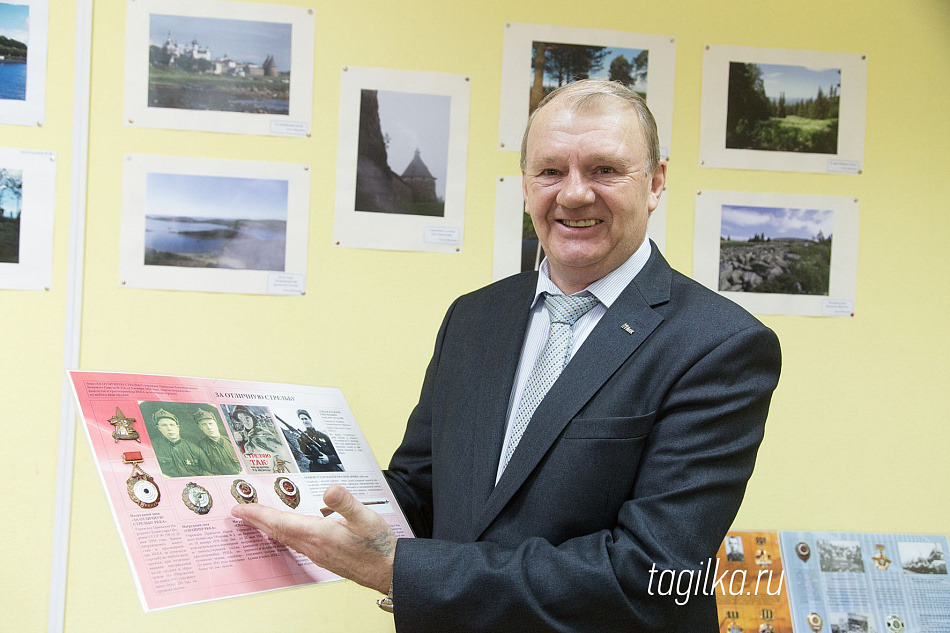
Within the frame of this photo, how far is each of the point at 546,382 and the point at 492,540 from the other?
1.03ft

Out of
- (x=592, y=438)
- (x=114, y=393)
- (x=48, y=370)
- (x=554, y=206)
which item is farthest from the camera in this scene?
(x=48, y=370)

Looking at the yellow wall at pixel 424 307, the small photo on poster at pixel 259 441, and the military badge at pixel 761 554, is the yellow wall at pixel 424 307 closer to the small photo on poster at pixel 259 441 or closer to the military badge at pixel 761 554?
the military badge at pixel 761 554

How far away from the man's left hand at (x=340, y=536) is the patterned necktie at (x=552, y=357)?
0.30 m

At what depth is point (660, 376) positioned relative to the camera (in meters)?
1.33

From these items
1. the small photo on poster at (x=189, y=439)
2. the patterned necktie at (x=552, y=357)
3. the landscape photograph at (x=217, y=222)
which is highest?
the landscape photograph at (x=217, y=222)

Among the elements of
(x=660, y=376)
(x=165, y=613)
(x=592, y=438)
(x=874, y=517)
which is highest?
(x=660, y=376)

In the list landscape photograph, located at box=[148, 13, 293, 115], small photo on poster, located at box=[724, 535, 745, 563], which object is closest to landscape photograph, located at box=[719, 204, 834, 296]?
small photo on poster, located at box=[724, 535, 745, 563]

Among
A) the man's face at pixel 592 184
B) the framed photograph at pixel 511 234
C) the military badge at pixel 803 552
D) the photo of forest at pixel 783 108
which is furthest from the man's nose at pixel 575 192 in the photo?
the military badge at pixel 803 552

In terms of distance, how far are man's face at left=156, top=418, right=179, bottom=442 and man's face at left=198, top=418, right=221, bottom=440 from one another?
4cm

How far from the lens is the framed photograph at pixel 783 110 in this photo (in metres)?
2.57

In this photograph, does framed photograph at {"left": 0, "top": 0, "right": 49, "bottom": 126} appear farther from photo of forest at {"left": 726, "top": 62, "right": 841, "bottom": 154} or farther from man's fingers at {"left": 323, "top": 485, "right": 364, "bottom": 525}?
photo of forest at {"left": 726, "top": 62, "right": 841, "bottom": 154}

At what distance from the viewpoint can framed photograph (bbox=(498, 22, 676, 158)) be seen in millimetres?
2490

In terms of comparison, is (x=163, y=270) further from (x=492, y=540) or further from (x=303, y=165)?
(x=492, y=540)

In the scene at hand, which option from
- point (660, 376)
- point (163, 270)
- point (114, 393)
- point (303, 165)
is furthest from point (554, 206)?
point (163, 270)
